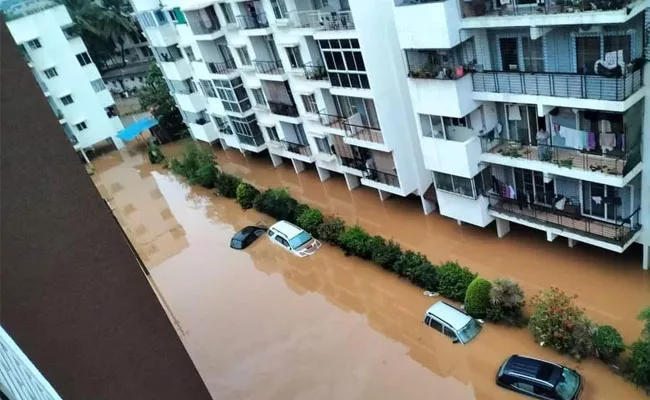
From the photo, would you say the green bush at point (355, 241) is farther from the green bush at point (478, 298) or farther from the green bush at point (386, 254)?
the green bush at point (478, 298)

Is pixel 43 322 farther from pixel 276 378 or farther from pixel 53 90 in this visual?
pixel 53 90

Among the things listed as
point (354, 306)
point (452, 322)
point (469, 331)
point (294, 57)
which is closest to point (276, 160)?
point (294, 57)

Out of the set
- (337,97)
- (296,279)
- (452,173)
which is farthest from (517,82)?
(296,279)

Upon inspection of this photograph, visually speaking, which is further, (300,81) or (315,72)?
(300,81)

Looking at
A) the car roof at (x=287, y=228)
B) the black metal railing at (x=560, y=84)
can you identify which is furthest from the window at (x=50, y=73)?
the black metal railing at (x=560, y=84)

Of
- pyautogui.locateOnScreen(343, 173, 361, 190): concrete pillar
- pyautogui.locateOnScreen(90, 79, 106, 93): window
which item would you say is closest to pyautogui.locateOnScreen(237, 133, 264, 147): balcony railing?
pyautogui.locateOnScreen(343, 173, 361, 190): concrete pillar

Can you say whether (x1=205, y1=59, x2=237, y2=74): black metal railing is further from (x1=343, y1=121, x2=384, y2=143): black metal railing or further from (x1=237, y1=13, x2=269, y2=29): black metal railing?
(x1=343, y1=121, x2=384, y2=143): black metal railing

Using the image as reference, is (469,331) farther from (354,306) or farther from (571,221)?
(571,221)
